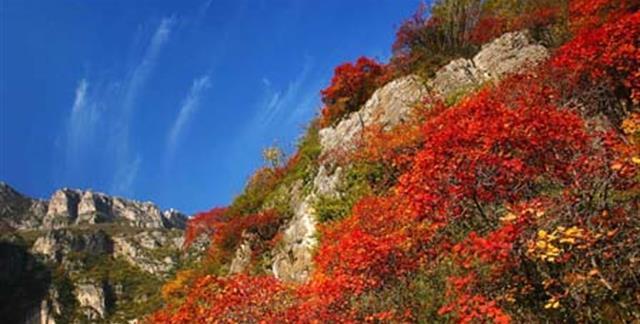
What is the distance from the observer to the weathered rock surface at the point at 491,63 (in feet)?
85.3

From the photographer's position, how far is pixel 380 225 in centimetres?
1773

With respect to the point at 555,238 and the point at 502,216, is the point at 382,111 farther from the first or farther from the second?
the point at 555,238

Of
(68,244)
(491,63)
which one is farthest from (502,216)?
(68,244)

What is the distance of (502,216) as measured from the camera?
39.6ft

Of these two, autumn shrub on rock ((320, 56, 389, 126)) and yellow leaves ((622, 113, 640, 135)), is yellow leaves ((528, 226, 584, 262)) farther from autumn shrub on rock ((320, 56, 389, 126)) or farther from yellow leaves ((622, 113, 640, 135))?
autumn shrub on rock ((320, 56, 389, 126))

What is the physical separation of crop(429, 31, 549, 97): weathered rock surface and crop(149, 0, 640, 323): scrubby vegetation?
84.5 inches

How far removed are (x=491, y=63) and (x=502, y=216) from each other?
1724 centimetres

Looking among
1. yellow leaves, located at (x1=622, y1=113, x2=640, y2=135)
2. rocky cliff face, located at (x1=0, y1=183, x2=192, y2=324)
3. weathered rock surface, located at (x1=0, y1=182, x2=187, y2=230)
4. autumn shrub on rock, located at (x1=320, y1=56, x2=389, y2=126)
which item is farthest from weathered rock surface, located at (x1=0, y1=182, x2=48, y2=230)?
yellow leaves, located at (x1=622, y1=113, x2=640, y2=135)

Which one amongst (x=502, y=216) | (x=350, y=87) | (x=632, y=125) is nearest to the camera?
(x=502, y=216)

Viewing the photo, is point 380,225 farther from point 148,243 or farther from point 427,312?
point 148,243

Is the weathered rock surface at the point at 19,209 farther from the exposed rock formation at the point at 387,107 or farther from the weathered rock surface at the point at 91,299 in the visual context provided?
the exposed rock formation at the point at 387,107

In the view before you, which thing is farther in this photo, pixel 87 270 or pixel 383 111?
pixel 87 270

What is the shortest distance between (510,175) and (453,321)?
133 inches

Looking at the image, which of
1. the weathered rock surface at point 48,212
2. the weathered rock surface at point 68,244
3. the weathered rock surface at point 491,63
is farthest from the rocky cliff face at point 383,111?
the weathered rock surface at point 48,212
